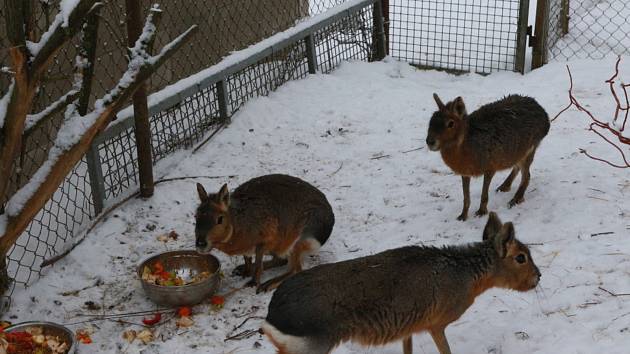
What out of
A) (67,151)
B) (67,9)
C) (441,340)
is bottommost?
(441,340)

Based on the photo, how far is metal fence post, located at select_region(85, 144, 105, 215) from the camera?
525 centimetres

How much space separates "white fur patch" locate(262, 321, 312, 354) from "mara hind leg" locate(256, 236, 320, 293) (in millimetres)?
1276

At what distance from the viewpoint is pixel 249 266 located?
482 cm

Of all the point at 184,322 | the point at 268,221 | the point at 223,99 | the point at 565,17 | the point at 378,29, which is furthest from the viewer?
the point at 565,17

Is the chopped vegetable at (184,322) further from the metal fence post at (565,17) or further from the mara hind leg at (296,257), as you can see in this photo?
the metal fence post at (565,17)

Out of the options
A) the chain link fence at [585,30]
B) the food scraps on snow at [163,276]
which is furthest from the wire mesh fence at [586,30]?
the food scraps on snow at [163,276]

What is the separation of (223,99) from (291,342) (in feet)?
11.8

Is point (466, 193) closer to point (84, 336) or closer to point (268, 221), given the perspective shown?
point (268, 221)

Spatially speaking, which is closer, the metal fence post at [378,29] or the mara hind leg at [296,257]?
the mara hind leg at [296,257]

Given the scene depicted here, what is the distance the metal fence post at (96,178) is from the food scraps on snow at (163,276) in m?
0.87

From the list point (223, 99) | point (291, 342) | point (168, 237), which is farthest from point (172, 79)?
point (291, 342)

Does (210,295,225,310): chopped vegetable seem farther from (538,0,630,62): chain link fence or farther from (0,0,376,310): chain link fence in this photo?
(538,0,630,62): chain link fence

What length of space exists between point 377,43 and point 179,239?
4.06m

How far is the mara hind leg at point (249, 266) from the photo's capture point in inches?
190
